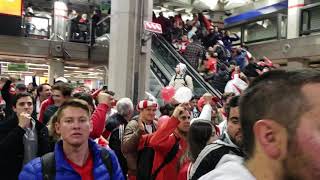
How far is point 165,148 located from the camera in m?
4.15

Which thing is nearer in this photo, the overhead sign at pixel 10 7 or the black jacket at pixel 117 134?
the black jacket at pixel 117 134

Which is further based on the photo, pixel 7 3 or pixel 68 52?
pixel 68 52

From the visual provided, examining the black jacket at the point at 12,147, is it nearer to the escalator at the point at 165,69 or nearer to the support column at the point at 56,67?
the escalator at the point at 165,69

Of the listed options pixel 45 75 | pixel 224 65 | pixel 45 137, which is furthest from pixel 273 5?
pixel 45 137

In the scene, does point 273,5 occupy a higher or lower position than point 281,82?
higher

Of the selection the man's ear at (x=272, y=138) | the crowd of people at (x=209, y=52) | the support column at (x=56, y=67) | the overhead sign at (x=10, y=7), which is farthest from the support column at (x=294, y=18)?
the man's ear at (x=272, y=138)

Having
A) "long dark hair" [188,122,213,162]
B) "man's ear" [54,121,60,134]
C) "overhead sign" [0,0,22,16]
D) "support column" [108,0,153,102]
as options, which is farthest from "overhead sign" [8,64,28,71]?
"man's ear" [54,121,60,134]

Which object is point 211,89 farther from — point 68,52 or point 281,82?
point 281,82

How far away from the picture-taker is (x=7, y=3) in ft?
51.6

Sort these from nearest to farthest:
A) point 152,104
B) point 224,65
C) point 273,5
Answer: point 152,104
point 224,65
point 273,5

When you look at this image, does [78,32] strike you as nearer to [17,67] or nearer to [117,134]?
[17,67]

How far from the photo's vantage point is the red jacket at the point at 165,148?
4062 millimetres

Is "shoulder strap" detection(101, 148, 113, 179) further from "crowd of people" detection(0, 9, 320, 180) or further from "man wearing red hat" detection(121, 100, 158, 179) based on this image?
"man wearing red hat" detection(121, 100, 158, 179)

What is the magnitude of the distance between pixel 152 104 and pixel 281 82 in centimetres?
367
